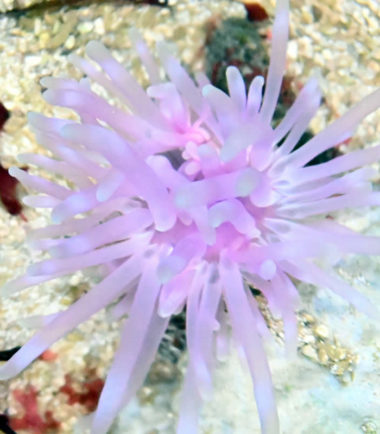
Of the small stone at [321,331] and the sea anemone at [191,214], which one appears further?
the small stone at [321,331]

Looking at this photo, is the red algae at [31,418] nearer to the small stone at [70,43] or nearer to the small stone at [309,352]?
the small stone at [309,352]

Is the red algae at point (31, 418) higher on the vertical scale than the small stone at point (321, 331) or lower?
higher

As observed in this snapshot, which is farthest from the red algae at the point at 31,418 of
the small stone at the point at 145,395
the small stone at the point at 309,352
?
the small stone at the point at 309,352

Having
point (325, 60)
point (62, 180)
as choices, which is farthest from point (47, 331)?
point (325, 60)

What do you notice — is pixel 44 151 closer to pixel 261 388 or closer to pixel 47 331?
pixel 47 331

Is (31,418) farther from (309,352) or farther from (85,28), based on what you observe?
(85,28)

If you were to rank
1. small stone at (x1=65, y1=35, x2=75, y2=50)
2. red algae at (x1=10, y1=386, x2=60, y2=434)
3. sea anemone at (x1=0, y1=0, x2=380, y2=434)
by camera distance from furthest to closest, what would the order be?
small stone at (x1=65, y1=35, x2=75, y2=50) → red algae at (x1=10, y1=386, x2=60, y2=434) → sea anemone at (x1=0, y1=0, x2=380, y2=434)

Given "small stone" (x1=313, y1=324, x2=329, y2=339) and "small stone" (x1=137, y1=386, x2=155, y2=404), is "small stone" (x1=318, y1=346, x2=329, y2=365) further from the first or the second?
"small stone" (x1=137, y1=386, x2=155, y2=404)

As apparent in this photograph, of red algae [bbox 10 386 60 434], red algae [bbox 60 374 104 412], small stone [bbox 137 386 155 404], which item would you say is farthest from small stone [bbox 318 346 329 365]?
red algae [bbox 10 386 60 434]
